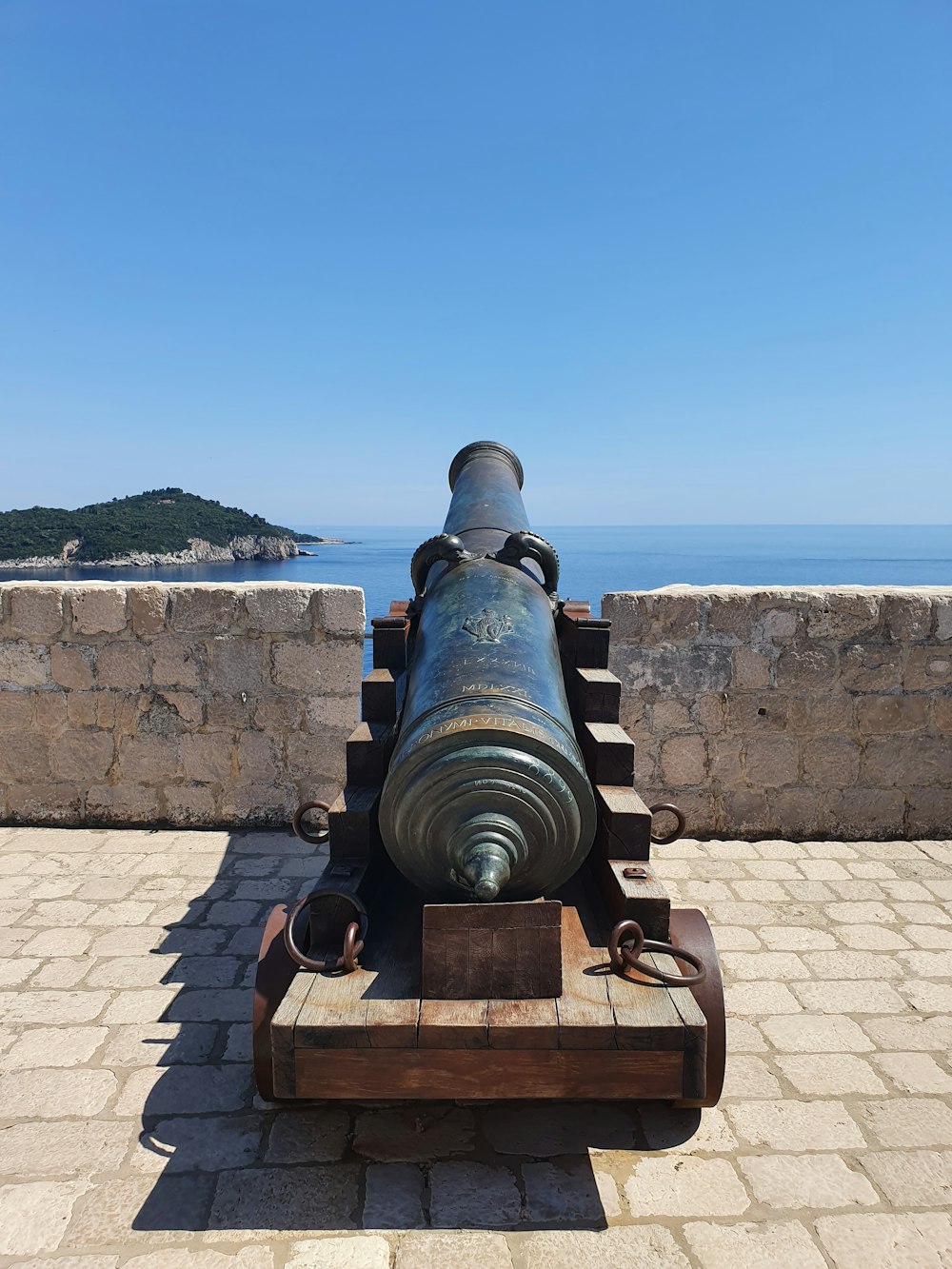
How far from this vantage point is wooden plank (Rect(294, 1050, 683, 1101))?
1.95 metres

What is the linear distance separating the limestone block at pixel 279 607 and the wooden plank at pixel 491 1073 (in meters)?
2.91

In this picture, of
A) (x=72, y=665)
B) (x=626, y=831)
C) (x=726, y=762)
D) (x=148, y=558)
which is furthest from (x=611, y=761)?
(x=148, y=558)

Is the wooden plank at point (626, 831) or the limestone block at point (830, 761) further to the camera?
the limestone block at point (830, 761)

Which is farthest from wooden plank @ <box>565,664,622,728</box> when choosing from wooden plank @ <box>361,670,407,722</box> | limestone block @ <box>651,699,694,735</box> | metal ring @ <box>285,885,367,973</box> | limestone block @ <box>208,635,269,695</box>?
limestone block @ <box>208,635,269,695</box>

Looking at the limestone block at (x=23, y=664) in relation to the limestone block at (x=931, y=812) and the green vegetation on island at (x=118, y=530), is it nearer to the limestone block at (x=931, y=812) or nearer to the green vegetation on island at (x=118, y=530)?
the limestone block at (x=931, y=812)

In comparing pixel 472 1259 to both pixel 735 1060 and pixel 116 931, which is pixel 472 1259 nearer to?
pixel 735 1060

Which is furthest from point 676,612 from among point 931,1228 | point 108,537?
point 108,537

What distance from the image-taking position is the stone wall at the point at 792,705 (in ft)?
15.2

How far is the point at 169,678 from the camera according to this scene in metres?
4.67

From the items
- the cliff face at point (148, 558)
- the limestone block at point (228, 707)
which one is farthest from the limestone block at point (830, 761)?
the cliff face at point (148, 558)

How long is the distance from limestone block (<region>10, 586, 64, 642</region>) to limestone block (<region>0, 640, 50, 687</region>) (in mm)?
68

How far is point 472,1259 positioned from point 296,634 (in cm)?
317

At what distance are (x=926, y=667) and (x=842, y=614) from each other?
54 cm

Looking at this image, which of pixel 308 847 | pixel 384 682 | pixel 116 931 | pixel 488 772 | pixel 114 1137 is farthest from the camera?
pixel 308 847
